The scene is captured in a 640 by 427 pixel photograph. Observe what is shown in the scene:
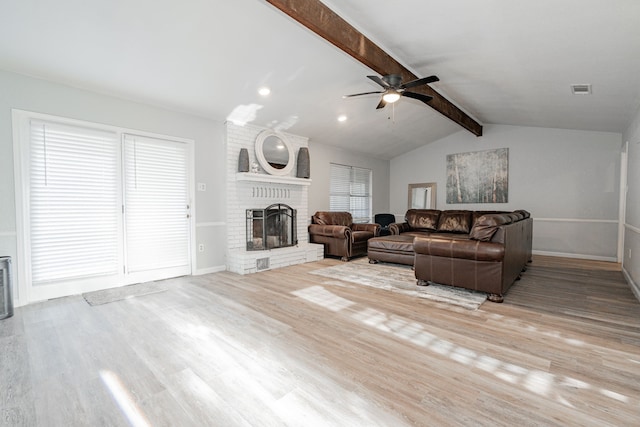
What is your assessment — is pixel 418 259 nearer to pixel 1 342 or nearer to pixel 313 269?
pixel 313 269

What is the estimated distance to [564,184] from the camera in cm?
613

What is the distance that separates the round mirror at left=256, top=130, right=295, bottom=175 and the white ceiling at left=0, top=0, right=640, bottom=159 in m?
0.63

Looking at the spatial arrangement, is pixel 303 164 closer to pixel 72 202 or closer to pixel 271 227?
pixel 271 227

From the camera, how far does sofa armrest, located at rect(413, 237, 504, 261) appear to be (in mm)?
3279

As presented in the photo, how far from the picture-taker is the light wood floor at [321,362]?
1.57m

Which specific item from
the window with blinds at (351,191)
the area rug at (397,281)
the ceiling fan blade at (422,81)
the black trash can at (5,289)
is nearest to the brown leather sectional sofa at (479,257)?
the area rug at (397,281)

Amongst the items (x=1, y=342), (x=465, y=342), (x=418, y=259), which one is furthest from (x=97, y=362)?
(x=418, y=259)

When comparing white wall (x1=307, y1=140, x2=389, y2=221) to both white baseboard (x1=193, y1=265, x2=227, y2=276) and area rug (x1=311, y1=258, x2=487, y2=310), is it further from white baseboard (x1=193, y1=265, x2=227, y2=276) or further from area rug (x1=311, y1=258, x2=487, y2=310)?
white baseboard (x1=193, y1=265, x2=227, y2=276)

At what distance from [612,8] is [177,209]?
5196 mm

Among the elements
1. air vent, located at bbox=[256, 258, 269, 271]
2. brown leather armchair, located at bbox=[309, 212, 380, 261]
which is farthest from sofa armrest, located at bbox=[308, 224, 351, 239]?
air vent, located at bbox=[256, 258, 269, 271]

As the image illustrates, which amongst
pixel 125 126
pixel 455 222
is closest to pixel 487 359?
pixel 455 222

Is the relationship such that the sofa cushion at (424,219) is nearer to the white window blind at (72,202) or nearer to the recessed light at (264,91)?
the recessed light at (264,91)

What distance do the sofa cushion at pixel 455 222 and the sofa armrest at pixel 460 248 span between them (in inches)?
101

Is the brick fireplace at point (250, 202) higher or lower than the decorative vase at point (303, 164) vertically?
lower
